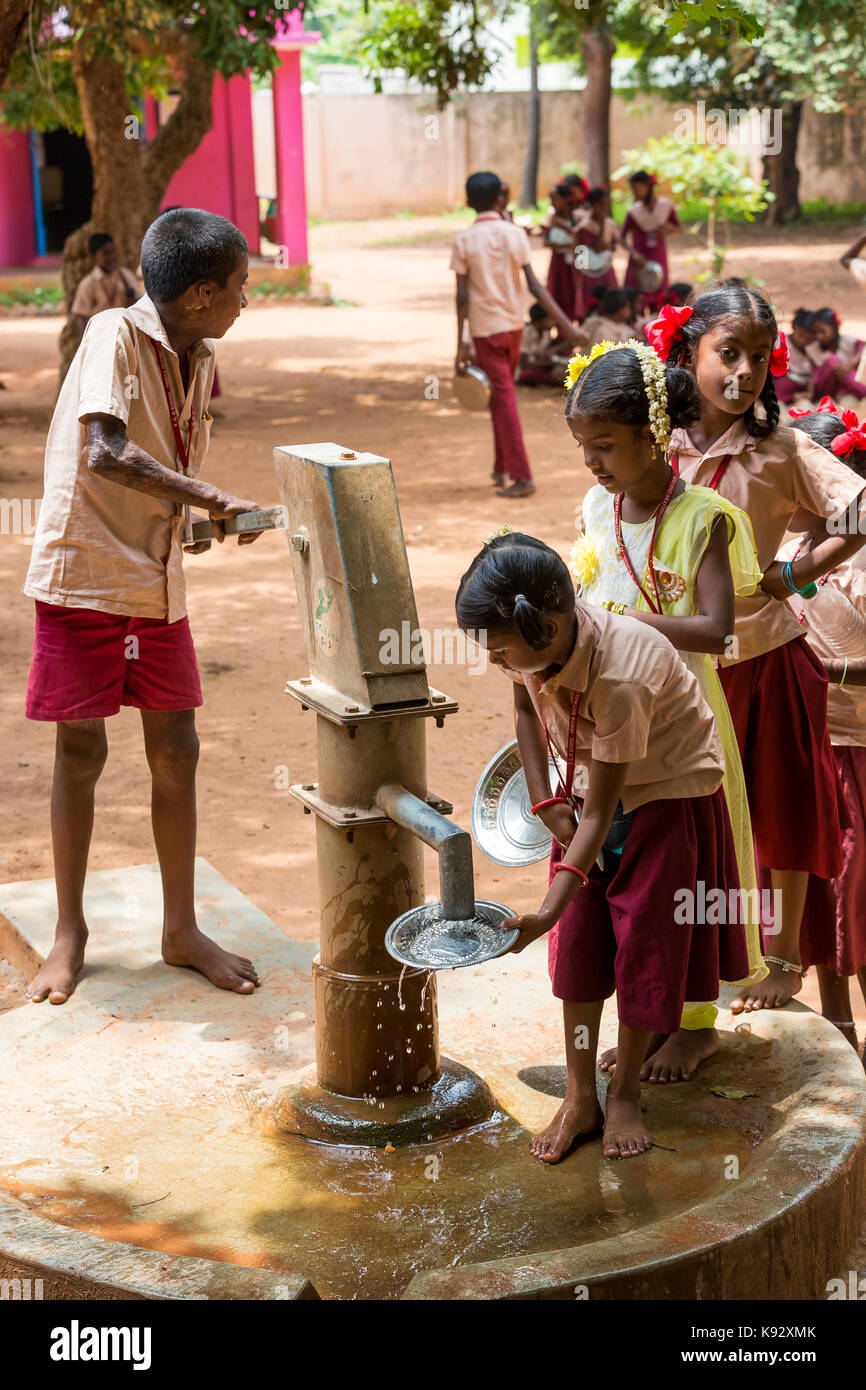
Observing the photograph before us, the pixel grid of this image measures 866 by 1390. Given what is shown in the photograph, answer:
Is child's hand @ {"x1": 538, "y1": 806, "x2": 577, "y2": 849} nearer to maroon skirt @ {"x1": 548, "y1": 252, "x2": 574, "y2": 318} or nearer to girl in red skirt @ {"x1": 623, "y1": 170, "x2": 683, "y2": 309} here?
girl in red skirt @ {"x1": 623, "y1": 170, "x2": 683, "y2": 309}

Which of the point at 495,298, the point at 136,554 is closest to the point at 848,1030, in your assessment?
the point at 136,554

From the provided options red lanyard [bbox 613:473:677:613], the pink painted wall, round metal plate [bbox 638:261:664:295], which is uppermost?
the pink painted wall

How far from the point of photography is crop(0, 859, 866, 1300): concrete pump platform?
2127mm

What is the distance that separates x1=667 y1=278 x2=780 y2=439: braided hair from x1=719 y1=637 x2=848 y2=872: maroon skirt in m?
0.44

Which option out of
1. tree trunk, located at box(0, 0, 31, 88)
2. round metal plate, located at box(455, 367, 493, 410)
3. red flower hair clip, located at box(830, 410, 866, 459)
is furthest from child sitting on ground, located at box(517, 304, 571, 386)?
red flower hair clip, located at box(830, 410, 866, 459)

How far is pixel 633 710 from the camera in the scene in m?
2.33

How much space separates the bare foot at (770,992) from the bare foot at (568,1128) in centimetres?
52

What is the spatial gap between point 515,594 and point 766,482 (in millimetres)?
935

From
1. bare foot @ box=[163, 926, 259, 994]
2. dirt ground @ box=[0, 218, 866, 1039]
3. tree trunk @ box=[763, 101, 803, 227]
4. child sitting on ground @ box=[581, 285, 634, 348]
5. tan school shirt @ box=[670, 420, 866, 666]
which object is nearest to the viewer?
tan school shirt @ box=[670, 420, 866, 666]

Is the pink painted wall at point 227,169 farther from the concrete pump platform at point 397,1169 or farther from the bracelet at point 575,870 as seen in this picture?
the bracelet at point 575,870

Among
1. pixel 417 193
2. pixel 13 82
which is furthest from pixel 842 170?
pixel 13 82

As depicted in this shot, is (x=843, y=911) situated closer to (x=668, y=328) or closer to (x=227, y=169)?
(x=668, y=328)
